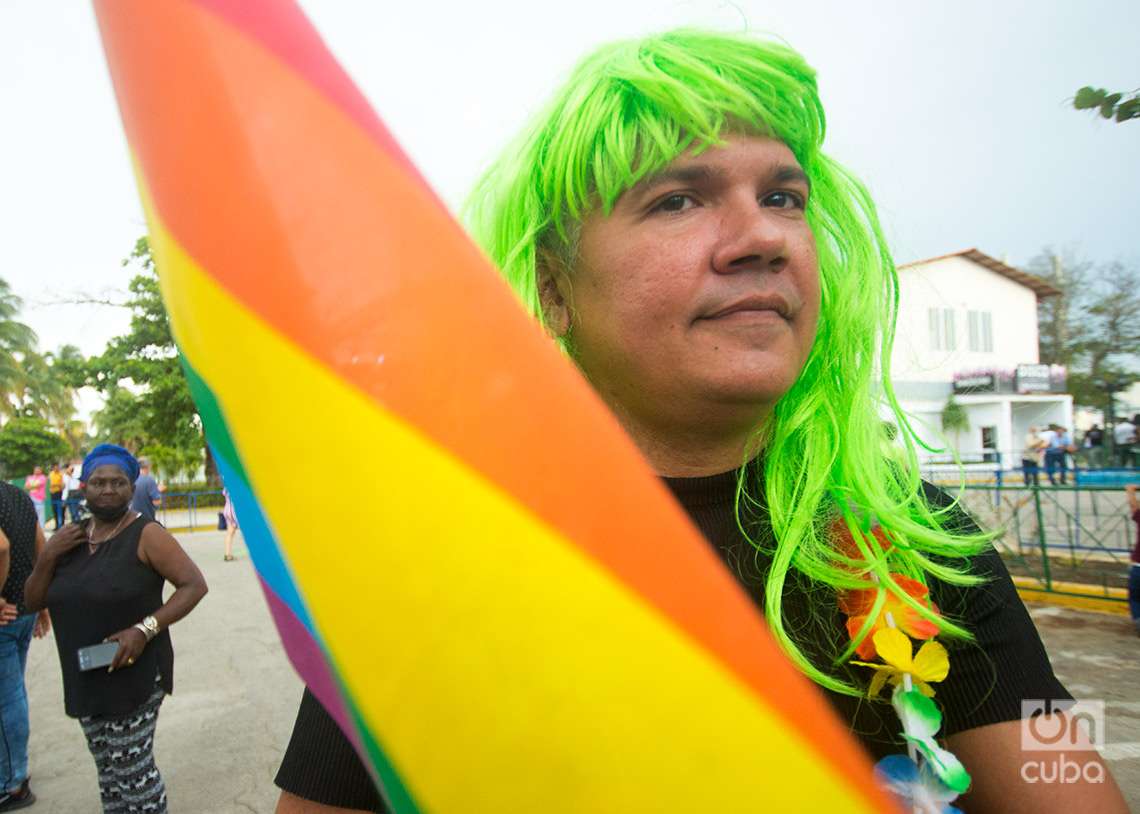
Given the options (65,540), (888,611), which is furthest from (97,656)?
(888,611)

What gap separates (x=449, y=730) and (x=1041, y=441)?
19342mm

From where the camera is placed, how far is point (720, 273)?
38.4 inches

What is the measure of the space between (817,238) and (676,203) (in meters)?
0.38

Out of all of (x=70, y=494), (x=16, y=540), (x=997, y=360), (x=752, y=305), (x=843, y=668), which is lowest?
(x=997, y=360)

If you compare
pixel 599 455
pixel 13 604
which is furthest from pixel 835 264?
pixel 13 604

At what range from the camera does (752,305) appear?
960mm

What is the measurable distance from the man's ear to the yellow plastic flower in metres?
0.64

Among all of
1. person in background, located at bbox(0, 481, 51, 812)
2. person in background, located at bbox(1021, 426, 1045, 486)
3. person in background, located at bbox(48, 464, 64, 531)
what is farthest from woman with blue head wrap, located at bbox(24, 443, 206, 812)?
person in background, located at bbox(1021, 426, 1045, 486)

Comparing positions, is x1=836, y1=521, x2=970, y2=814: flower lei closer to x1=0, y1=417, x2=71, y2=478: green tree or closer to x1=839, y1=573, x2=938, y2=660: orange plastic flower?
x1=839, y1=573, x2=938, y2=660: orange plastic flower

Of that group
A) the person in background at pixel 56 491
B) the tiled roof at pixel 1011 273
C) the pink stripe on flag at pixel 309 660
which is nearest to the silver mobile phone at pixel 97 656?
the pink stripe on flag at pixel 309 660

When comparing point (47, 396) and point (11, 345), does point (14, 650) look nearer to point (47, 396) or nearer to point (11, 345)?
point (11, 345)

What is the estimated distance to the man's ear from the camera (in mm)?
1190

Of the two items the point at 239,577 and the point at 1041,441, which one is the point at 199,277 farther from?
the point at 1041,441

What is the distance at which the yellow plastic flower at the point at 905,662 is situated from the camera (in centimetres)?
94
